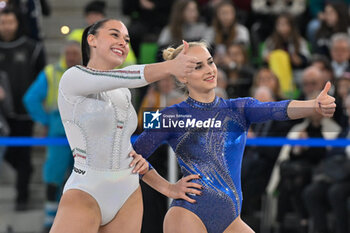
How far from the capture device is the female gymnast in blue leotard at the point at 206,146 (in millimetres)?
3037

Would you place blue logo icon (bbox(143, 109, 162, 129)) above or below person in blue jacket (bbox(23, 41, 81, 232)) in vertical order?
above

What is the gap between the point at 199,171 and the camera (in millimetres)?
3074

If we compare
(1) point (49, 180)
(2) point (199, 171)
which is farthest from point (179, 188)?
(1) point (49, 180)

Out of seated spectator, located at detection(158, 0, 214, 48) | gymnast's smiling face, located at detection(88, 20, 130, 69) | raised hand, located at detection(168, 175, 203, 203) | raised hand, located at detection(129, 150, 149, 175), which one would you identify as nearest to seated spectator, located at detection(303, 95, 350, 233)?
seated spectator, located at detection(158, 0, 214, 48)

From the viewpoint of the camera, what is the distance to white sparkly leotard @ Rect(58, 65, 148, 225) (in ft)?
9.66

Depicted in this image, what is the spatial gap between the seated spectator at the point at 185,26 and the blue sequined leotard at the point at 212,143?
0.72 m

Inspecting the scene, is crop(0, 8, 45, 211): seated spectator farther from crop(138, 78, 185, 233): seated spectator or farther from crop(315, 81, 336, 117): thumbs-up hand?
crop(315, 81, 336, 117): thumbs-up hand

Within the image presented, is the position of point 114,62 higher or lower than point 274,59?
higher

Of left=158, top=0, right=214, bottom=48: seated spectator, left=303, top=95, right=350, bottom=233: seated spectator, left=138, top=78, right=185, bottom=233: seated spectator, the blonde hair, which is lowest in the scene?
left=303, top=95, right=350, bottom=233: seated spectator

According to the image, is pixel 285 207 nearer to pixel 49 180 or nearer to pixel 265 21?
pixel 49 180

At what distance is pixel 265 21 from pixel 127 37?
3.62m

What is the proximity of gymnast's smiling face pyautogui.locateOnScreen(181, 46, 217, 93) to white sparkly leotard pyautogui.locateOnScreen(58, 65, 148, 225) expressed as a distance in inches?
11.1


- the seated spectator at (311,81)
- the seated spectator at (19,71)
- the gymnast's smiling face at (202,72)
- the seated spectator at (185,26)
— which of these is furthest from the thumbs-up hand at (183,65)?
the seated spectator at (19,71)

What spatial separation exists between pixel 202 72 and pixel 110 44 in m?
0.38
